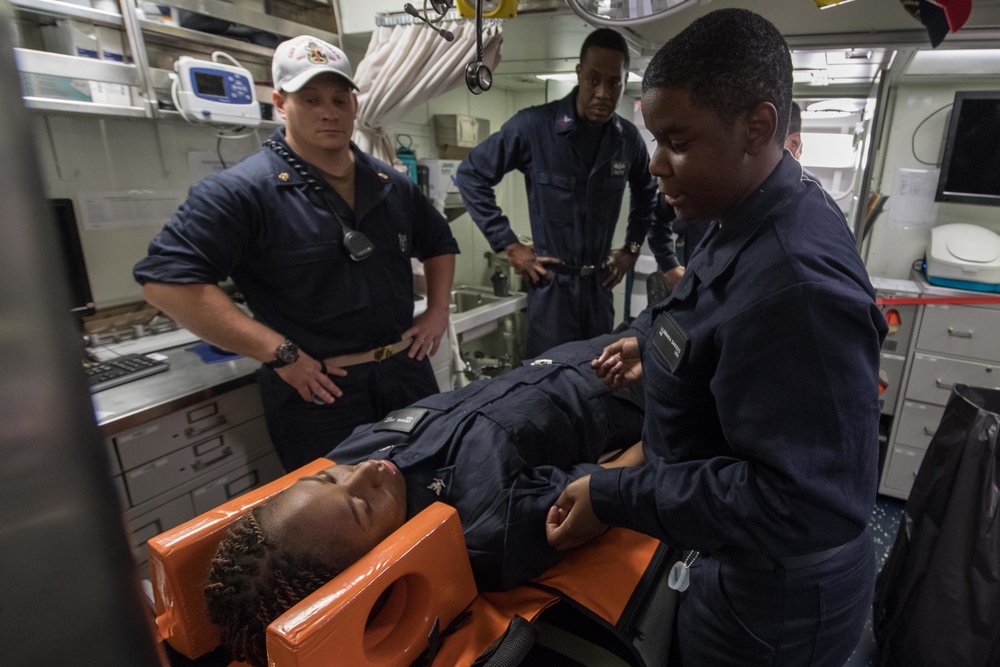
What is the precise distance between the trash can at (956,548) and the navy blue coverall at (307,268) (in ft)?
5.46

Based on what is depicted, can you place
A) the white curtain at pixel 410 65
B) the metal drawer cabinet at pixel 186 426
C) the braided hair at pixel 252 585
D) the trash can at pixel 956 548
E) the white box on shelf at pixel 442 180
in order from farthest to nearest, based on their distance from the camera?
the white box on shelf at pixel 442 180 < the white curtain at pixel 410 65 < the metal drawer cabinet at pixel 186 426 < the trash can at pixel 956 548 < the braided hair at pixel 252 585

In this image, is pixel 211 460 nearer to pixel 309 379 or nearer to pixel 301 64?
pixel 309 379

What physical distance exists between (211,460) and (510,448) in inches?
47.4

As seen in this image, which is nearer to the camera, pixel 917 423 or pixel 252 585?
pixel 252 585

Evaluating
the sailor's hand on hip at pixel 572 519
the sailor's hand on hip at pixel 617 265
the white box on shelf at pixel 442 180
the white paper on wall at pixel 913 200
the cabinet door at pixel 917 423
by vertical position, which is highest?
the white box on shelf at pixel 442 180

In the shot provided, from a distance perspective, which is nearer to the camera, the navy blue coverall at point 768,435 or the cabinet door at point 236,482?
the navy blue coverall at point 768,435

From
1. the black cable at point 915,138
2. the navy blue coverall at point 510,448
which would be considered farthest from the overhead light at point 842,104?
the navy blue coverall at point 510,448

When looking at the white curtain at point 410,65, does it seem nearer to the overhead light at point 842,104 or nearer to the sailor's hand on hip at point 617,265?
the sailor's hand on hip at point 617,265

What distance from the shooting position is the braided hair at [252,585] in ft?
3.47

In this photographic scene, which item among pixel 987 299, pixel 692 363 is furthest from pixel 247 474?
pixel 987 299

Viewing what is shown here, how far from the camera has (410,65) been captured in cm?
241

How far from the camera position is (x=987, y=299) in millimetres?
2451

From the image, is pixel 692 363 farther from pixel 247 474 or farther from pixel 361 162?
A: pixel 247 474

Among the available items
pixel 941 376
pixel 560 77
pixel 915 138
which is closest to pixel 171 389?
pixel 560 77
